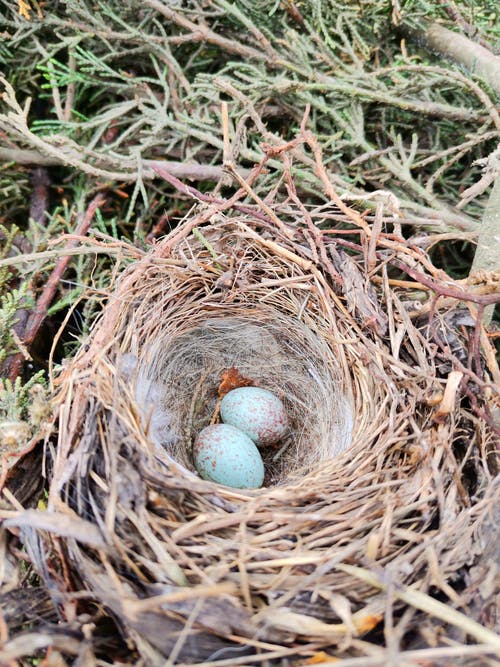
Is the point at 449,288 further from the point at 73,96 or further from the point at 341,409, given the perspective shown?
the point at 73,96

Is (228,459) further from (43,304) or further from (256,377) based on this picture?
(43,304)

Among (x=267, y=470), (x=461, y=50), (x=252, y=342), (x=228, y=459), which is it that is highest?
(x=461, y=50)

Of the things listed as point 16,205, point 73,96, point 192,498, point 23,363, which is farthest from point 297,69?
point 192,498

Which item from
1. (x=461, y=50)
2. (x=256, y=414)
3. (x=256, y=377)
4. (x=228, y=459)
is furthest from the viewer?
(x=256, y=377)

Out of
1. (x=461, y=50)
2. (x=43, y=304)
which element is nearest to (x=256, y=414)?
(x=43, y=304)

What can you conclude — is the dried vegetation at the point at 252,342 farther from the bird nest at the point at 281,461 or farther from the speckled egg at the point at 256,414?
the speckled egg at the point at 256,414

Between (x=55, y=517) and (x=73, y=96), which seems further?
(x=73, y=96)

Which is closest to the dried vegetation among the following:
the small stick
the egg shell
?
the small stick
